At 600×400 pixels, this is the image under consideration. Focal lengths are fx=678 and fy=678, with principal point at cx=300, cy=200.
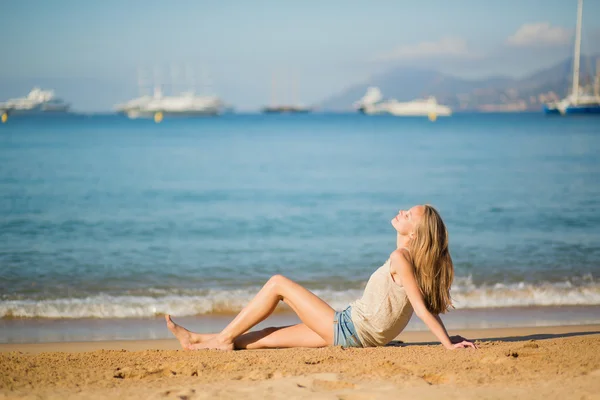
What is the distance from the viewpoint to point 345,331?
4.89 m

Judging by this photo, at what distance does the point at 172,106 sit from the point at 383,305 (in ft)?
382

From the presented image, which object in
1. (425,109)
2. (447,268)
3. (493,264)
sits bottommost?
(493,264)

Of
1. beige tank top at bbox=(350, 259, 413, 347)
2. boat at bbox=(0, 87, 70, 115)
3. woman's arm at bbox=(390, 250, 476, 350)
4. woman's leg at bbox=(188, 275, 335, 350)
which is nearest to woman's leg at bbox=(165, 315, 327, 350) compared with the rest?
woman's leg at bbox=(188, 275, 335, 350)

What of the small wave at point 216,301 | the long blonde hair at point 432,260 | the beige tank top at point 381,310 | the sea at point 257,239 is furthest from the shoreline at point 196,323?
the long blonde hair at point 432,260

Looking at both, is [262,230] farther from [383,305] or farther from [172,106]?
[172,106]

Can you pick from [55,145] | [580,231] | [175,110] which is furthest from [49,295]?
[175,110]

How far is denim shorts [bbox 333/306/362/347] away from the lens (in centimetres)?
489

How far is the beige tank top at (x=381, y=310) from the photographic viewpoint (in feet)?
15.3

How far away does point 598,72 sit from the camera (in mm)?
77625

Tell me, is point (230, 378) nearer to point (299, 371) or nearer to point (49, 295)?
point (299, 371)

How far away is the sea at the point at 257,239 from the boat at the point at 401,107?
3612 inches

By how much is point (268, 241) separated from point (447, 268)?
7689mm

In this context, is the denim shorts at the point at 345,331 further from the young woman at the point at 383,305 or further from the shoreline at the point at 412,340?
the shoreline at the point at 412,340

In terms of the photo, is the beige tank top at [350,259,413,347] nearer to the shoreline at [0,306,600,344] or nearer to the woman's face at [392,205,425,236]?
the woman's face at [392,205,425,236]
